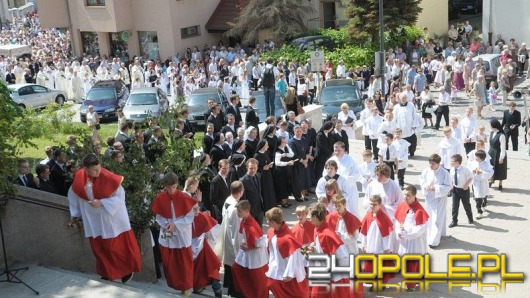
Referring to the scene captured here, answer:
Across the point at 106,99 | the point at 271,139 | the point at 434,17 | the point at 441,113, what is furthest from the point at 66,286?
the point at 434,17

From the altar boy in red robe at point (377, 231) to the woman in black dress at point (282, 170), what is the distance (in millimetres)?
4589

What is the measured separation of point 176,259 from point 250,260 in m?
1.02

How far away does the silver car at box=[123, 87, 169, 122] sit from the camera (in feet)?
88.4

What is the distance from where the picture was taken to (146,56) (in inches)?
1599

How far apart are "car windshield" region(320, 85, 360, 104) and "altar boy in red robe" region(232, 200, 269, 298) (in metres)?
14.7

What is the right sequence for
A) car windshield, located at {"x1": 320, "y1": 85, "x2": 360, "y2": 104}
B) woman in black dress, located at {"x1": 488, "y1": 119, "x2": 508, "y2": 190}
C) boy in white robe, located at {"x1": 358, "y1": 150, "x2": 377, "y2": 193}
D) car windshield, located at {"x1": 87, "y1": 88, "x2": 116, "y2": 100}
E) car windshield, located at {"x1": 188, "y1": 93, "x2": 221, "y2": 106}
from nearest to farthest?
boy in white robe, located at {"x1": 358, "y1": 150, "x2": 377, "y2": 193}
woman in black dress, located at {"x1": 488, "y1": 119, "x2": 508, "y2": 190}
car windshield, located at {"x1": 320, "y1": 85, "x2": 360, "y2": 104}
car windshield, located at {"x1": 188, "y1": 93, "x2": 221, "y2": 106}
car windshield, located at {"x1": 87, "y1": 88, "x2": 116, "y2": 100}

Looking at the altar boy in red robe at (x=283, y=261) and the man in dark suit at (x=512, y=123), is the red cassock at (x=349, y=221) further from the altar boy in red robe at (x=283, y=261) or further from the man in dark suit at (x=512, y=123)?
the man in dark suit at (x=512, y=123)

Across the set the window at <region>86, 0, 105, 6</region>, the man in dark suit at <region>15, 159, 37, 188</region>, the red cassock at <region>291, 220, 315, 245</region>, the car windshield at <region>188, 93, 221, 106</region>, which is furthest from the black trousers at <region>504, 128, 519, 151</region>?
the window at <region>86, 0, 105, 6</region>

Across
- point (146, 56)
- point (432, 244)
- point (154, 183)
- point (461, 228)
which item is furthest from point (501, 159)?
point (146, 56)

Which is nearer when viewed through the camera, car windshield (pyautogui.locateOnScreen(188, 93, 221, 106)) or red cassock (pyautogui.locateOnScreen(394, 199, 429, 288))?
red cassock (pyautogui.locateOnScreen(394, 199, 429, 288))

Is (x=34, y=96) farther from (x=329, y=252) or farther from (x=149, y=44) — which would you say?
(x=329, y=252)

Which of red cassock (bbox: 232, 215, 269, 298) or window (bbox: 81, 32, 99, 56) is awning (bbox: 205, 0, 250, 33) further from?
red cassock (bbox: 232, 215, 269, 298)

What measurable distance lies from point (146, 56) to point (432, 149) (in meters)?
23.1

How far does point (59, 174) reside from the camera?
1273 cm
